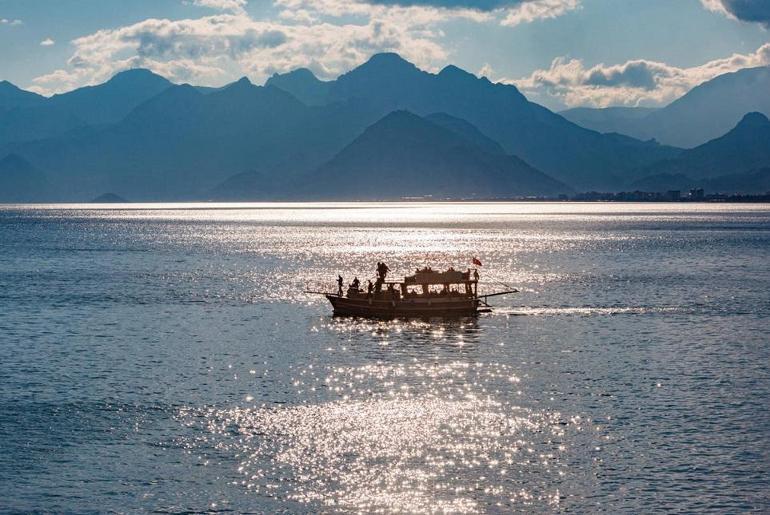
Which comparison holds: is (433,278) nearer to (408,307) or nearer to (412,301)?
(412,301)

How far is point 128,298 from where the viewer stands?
113 meters

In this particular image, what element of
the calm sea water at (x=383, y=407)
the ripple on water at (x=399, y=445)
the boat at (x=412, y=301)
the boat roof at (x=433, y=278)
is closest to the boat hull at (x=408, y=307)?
the boat at (x=412, y=301)

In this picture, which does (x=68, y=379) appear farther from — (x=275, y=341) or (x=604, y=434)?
(x=604, y=434)

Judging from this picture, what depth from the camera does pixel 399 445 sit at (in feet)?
151

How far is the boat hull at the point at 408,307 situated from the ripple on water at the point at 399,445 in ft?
105

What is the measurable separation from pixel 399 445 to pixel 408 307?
47.4 metres

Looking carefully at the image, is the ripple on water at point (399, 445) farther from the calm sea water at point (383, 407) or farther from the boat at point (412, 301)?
the boat at point (412, 301)

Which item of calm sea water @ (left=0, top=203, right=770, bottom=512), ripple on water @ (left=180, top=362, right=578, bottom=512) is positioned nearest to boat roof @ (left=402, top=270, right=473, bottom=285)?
calm sea water @ (left=0, top=203, right=770, bottom=512)

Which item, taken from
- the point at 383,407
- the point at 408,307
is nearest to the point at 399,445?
the point at 383,407

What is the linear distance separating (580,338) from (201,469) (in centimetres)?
4512

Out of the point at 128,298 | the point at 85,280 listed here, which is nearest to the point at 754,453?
the point at 128,298

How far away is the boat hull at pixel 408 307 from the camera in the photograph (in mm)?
93125

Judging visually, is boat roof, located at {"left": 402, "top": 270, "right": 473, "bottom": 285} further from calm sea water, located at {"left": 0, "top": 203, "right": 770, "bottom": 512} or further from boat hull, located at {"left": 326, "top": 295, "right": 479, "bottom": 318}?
calm sea water, located at {"left": 0, "top": 203, "right": 770, "bottom": 512}

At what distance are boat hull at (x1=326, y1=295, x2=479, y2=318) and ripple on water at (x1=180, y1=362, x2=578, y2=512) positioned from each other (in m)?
32.0
